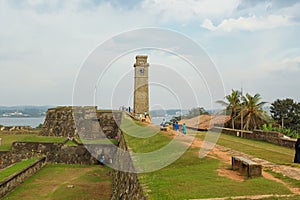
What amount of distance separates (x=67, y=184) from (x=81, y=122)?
38.4ft

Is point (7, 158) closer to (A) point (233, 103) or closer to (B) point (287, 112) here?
(A) point (233, 103)

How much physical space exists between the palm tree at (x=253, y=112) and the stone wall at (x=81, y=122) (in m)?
10.5

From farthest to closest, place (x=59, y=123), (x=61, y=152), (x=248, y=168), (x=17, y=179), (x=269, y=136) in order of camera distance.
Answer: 1. (x=59, y=123)
2. (x=61, y=152)
3. (x=269, y=136)
4. (x=17, y=179)
5. (x=248, y=168)

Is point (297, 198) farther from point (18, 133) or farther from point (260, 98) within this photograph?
point (18, 133)

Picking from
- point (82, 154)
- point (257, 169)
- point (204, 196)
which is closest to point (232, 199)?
point (204, 196)

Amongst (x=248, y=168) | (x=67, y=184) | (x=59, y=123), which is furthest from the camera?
(x=59, y=123)

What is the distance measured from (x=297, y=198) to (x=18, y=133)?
33779mm

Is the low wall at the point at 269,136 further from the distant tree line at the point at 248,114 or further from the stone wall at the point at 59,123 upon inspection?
the stone wall at the point at 59,123

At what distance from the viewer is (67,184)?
14.1 metres

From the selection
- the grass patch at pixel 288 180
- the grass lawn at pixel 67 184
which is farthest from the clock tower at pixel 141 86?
the grass patch at pixel 288 180

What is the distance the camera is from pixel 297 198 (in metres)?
4.68

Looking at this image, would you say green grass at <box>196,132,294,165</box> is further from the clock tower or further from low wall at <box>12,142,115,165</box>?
the clock tower

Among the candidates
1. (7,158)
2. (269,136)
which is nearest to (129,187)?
(269,136)

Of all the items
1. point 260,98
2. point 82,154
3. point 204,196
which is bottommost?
point 82,154
